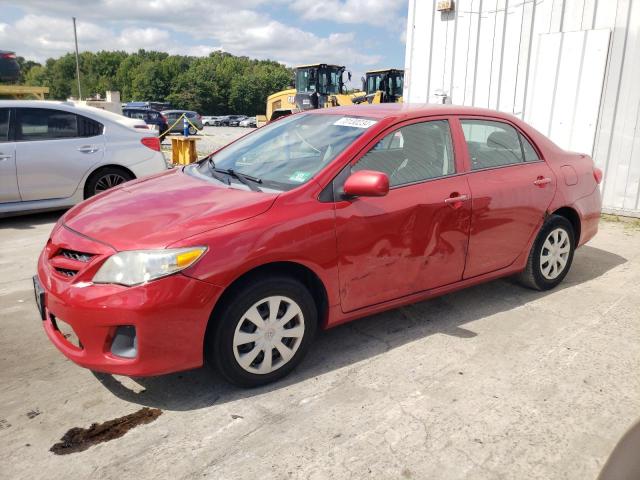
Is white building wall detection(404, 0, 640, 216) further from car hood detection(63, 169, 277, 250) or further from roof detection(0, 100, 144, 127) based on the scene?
car hood detection(63, 169, 277, 250)

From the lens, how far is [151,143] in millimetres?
7383

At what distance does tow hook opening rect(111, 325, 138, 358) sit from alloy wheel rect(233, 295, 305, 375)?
1.63 ft

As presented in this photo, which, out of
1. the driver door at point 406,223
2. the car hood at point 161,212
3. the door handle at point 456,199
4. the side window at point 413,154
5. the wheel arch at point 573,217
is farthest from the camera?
the wheel arch at point 573,217

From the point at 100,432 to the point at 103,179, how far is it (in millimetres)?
4951

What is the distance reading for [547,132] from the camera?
8016 millimetres

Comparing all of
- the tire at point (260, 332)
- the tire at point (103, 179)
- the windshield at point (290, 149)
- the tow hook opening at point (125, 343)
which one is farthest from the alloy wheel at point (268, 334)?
the tire at point (103, 179)

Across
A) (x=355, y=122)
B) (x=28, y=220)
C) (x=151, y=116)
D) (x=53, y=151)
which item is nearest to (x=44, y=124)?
(x=53, y=151)

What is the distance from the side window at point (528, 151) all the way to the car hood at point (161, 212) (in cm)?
229

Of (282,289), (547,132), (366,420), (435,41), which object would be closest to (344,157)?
(282,289)

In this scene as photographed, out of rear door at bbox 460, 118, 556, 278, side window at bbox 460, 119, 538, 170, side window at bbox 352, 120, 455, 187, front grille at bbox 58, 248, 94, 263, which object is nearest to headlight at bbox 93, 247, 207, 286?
front grille at bbox 58, 248, 94, 263

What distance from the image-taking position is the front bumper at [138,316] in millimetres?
2607

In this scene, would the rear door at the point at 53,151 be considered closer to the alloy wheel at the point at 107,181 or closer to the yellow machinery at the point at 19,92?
the alloy wheel at the point at 107,181

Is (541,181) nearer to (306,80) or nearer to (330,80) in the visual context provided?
(330,80)

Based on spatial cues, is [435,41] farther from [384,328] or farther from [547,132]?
[384,328]
